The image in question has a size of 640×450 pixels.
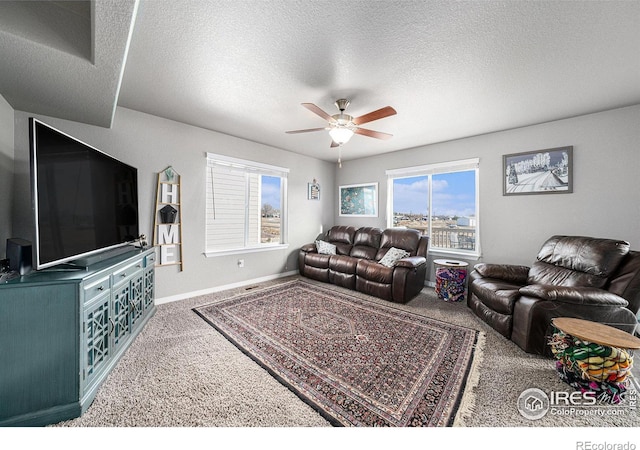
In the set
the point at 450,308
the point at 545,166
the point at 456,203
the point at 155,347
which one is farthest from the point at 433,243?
the point at 155,347

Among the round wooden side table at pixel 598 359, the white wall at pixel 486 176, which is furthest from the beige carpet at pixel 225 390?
the white wall at pixel 486 176

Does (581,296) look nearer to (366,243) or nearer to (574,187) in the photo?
(574,187)

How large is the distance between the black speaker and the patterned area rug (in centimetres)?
159

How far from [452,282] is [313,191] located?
3.28 m

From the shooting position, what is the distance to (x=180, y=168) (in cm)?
342

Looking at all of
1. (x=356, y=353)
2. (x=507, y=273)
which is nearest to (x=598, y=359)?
(x=507, y=273)

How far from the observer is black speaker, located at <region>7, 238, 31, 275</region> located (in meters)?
1.51

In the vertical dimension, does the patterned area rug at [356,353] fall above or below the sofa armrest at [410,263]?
below

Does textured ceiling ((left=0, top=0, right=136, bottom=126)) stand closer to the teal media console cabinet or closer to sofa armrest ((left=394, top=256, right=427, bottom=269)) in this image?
the teal media console cabinet

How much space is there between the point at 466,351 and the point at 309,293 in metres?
2.20

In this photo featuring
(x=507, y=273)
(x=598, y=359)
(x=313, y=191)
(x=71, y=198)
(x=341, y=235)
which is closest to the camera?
(x=598, y=359)

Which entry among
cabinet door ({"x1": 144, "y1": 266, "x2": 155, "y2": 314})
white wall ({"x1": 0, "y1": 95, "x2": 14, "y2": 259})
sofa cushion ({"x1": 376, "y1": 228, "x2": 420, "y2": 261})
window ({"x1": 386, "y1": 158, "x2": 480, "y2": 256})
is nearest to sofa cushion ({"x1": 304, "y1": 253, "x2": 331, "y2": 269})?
sofa cushion ({"x1": 376, "y1": 228, "x2": 420, "y2": 261})

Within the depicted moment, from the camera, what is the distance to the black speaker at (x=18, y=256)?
1507 millimetres

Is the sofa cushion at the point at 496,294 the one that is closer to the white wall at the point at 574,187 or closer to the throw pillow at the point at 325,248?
the white wall at the point at 574,187
